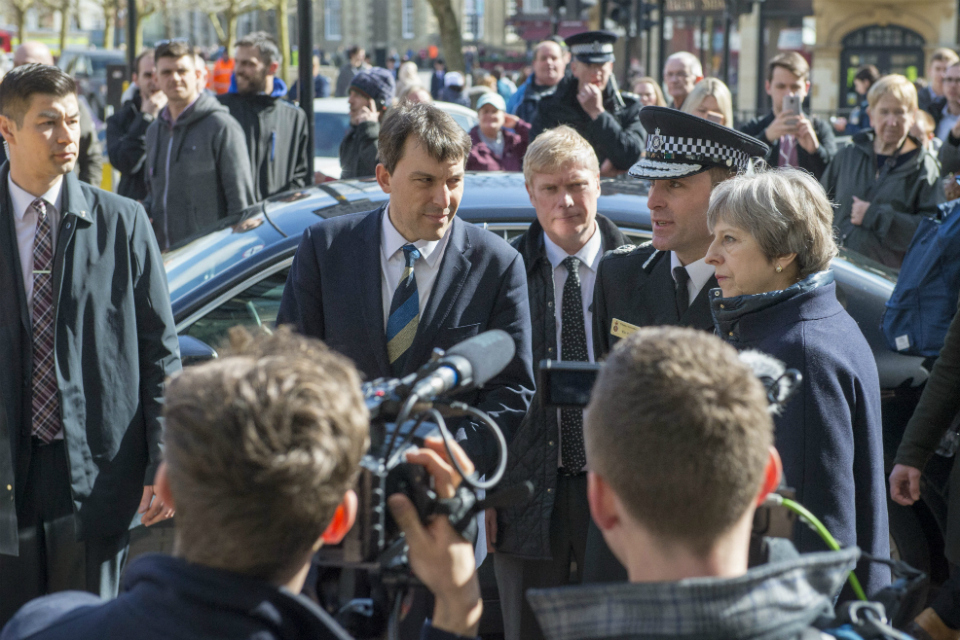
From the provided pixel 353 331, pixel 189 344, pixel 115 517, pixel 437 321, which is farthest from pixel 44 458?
pixel 437 321

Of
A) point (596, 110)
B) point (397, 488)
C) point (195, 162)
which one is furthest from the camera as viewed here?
point (596, 110)

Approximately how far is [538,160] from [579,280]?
1.47ft

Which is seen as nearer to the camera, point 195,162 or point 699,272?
point 699,272

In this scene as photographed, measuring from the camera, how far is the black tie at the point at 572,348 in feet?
11.5

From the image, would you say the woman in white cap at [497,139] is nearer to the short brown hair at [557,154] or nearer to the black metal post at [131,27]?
the short brown hair at [557,154]

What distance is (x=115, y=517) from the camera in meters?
3.25

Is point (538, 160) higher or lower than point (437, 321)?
higher

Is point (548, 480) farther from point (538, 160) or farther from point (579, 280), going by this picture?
point (538, 160)

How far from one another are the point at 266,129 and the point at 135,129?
3.30 ft

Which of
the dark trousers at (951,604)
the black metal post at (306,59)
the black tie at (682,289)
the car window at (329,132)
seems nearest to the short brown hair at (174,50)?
the black metal post at (306,59)

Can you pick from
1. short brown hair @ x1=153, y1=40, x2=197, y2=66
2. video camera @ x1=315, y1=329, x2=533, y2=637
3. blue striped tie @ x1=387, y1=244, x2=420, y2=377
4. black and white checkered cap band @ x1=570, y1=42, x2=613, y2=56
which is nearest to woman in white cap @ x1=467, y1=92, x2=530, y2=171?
black and white checkered cap band @ x1=570, y1=42, x2=613, y2=56

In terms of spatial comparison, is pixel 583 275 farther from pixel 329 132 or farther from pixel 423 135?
pixel 329 132

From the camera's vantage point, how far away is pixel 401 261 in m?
3.20

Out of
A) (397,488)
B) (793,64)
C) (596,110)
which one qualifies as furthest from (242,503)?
(793,64)
